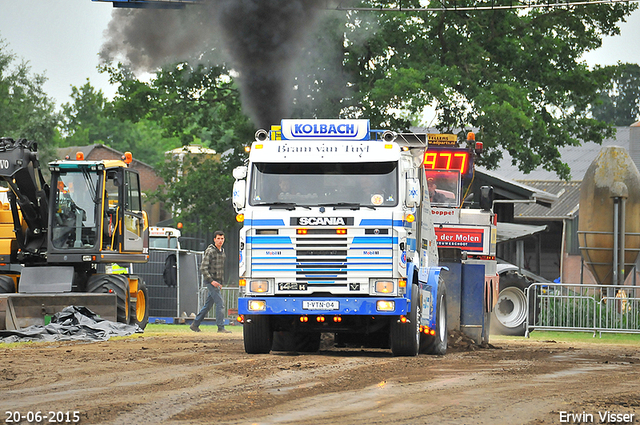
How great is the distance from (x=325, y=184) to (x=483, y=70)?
1861 cm

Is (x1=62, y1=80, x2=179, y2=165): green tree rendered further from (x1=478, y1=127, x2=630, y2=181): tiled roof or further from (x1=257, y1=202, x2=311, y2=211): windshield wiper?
(x1=257, y1=202, x2=311, y2=211): windshield wiper

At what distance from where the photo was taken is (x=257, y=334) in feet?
44.3

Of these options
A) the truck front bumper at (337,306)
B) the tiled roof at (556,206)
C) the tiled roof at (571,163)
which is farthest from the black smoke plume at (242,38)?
the tiled roof at (571,163)

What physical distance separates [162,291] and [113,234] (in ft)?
26.8

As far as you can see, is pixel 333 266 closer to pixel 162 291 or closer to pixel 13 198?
pixel 13 198

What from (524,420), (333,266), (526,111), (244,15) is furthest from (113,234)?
(526,111)

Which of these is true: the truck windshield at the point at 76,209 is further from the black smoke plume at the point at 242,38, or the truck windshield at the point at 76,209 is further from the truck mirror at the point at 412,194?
the truck mirror at the point at 412,194

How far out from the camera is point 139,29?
22.5 metres

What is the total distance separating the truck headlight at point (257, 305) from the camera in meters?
12.9

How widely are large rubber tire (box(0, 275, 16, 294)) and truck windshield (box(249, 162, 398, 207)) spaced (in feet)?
25.4

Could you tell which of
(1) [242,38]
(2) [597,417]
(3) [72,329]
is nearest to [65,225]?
(3) [72,329]

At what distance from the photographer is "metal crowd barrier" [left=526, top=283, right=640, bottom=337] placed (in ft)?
74.4

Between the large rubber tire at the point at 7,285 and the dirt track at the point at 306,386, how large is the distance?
4.17 metres

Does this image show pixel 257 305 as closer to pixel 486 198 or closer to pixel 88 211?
pixel 486 198
